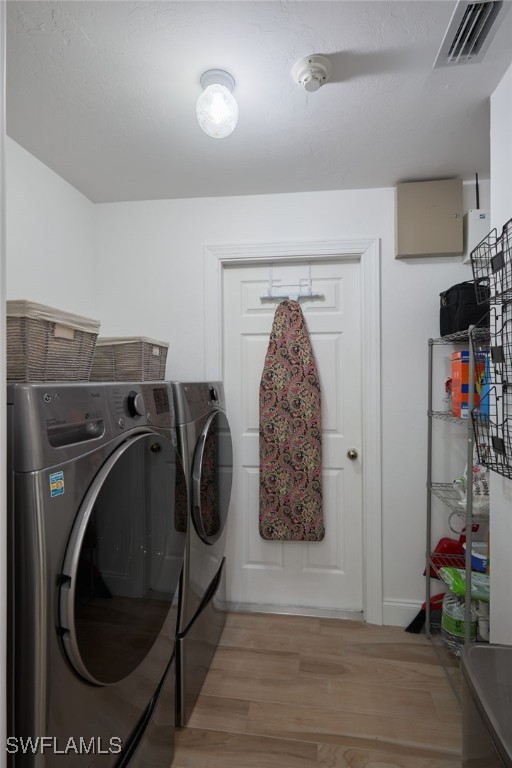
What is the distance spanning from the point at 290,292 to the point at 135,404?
1.37 m

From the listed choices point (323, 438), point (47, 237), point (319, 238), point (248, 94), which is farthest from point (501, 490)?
point (47, 237)

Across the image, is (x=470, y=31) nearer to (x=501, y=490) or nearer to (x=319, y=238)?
(x=319, y=238)

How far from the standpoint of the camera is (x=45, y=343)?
1021 millimetres

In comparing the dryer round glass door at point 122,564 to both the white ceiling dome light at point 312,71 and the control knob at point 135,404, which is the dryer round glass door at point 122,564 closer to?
the control knob at point 135,404

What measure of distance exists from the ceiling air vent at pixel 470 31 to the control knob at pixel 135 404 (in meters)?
1.32

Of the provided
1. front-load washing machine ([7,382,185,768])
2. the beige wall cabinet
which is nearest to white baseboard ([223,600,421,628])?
front-load washing machine ([7,382,185,768])

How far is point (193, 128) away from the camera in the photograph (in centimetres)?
155

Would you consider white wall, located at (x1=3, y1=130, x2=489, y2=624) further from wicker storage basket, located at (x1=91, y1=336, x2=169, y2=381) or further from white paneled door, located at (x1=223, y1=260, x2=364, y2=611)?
wicker storage basket, located at (x1=91, y1=336, x2=169, y2=381)

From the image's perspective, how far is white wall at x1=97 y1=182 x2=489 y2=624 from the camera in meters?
2.06

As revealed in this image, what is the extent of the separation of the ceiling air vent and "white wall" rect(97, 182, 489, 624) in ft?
2.85

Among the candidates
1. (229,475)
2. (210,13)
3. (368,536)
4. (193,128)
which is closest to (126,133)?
(193,128)

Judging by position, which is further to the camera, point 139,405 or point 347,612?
point 347,612

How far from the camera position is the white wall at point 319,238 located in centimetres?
206

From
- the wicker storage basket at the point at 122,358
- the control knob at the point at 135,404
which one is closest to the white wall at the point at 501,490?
the control knob at the point at 135,404
